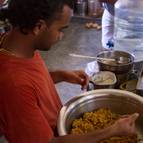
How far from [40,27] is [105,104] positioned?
0.57 m

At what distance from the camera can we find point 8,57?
1.11m

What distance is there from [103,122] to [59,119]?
214mm

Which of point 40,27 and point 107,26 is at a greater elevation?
point 40,27

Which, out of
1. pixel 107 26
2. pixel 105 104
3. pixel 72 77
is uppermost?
pixel 72 77

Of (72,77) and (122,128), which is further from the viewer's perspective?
(72,77)

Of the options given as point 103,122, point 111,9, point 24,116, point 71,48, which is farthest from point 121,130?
point 71,48

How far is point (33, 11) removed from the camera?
1.08 meters

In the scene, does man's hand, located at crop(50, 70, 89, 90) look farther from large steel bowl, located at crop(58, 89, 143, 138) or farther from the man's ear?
the man's ear

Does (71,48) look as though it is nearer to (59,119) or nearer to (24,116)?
(59,119)

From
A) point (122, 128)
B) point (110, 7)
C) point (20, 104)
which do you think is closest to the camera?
point (20, 104)

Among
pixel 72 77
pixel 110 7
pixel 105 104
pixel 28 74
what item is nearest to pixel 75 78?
pixel 72 77

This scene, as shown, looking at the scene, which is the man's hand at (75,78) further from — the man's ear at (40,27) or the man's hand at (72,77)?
the man's ear at (40,27)

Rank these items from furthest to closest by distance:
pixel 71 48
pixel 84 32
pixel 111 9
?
pixel 84 32
pixel 71 48
pixel 111 9

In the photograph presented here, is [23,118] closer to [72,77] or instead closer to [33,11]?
[33,11]
